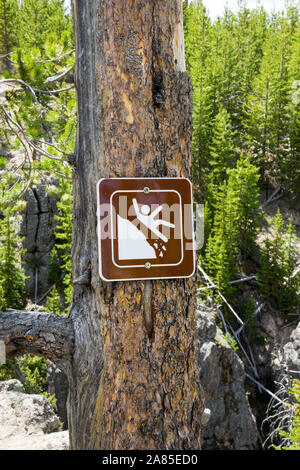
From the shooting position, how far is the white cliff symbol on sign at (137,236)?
4.50 ft

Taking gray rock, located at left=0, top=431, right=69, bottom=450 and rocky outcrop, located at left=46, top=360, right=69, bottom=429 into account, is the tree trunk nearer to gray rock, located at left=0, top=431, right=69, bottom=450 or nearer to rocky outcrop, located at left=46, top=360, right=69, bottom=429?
gray rock, located at left=0, top=431, right=69, bottom=450

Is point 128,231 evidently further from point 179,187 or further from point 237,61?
point 237,61

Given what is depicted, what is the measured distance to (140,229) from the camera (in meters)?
1.39

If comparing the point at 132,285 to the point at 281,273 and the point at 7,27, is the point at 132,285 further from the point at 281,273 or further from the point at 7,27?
the point at 7,27

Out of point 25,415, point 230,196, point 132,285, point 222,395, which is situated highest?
point 132,285

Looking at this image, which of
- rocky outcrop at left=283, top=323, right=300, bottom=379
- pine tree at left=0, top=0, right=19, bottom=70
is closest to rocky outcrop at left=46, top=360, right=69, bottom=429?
rocky outcrop at left=283, top=323, right=300, bottom=379

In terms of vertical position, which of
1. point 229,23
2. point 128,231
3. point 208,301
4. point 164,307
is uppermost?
point 229,23

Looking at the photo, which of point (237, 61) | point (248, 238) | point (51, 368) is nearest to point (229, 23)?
point (237, 61)

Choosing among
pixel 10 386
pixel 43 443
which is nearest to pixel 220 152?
pixel 10 386

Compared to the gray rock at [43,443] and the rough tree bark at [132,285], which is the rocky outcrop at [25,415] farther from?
the rough tree bark at [132,285]

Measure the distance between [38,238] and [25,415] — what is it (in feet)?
41.3

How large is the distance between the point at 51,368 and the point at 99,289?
49.5 ft

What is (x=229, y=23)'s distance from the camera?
105ft

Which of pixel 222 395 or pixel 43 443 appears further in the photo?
pixel 222 395
